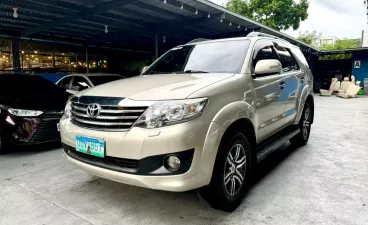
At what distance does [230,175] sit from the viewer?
223 cm

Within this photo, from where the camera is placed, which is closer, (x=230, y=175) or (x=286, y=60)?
(x=230, y=175)

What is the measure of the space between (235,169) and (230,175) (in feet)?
0.27

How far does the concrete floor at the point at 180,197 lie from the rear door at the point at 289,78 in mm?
734

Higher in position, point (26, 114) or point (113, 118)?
point (113, 118)

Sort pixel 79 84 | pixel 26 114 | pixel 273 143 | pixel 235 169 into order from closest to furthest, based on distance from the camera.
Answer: pixel 235 169 → pixel 273 143 → pixel 26 114 → pixel 79 84

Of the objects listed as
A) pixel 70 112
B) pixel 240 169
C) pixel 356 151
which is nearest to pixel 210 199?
pixel 240 169

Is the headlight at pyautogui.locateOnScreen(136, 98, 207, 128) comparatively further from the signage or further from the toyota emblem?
the signage

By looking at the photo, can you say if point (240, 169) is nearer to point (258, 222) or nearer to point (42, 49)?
point (258, 222)

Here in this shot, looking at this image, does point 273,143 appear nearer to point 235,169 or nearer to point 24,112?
point 235,169

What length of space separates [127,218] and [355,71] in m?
21.7

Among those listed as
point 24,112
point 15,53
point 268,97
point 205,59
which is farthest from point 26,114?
point 15,53

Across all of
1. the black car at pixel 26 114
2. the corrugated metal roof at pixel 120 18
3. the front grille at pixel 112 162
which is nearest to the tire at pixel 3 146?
the black car at pixel 26 114

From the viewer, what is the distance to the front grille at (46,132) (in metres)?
3.94

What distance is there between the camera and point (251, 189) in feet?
8.98
